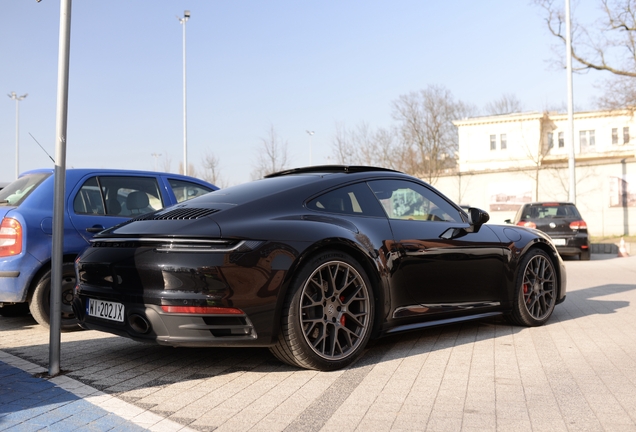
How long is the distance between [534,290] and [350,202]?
2.41 meters

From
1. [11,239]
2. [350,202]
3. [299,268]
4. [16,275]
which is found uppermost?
[350,202]

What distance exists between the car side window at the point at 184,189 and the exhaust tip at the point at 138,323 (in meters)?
3.40

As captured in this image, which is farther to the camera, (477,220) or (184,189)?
(184,189)

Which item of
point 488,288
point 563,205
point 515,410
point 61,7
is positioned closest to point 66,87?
point 61,7

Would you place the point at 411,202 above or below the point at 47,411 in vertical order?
above

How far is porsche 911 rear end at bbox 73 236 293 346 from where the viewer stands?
4125 millimetres

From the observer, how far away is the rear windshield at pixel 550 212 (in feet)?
56.7

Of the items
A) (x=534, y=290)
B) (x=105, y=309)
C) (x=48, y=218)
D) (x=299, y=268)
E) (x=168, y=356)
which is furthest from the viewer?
(x=534, y=290)

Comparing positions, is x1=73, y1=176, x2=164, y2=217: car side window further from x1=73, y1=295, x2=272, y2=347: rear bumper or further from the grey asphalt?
x1=73, y1=295, x2=272, y2=347: rear bumper

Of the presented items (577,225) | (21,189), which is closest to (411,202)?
(21,189)

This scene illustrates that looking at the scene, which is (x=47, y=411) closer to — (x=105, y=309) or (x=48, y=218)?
(x=105, y=309)

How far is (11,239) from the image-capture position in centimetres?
603

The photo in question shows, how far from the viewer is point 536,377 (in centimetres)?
445

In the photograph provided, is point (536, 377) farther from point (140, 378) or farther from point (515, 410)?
point (140, 378)
